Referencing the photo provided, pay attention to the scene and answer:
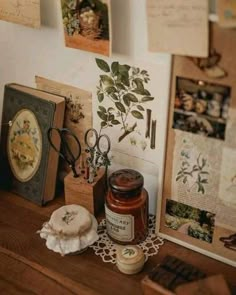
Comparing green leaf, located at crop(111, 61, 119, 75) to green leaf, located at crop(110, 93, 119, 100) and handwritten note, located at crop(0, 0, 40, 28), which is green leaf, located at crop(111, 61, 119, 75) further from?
handwritten note, located at crop(0, 0, 40, 28)

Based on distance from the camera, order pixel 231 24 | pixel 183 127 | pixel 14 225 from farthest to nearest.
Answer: pixel 14 225
pixel 183 127
pixel 231 24

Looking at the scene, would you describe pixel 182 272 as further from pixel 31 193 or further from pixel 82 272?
pixel 31 193

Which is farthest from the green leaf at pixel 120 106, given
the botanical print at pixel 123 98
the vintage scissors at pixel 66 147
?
the vintage scissors at pixel 66 147

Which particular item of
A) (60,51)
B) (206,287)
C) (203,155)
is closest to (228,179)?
(203,155)

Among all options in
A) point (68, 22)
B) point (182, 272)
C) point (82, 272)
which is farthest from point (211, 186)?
point (68, 22)

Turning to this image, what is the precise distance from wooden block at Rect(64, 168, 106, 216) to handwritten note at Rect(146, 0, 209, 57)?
11.7 inches

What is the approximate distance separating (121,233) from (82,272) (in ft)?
0.32

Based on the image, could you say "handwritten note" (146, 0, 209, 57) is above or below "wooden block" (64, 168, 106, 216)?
above

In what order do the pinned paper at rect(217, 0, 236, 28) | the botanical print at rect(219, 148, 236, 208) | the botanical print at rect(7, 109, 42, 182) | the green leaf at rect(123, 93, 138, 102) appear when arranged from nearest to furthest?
the pinned paper at rect(217, 0, 236, 28), the botanical print at rect(219, 148, 236, 208), the green leaf at rect(123, 93, 138, 102), the botanical print at rect(7, 109, 42, 182)

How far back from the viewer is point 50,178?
0.98 metres

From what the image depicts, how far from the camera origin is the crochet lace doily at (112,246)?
0.85 meters

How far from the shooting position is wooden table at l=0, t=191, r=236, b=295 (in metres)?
0.79

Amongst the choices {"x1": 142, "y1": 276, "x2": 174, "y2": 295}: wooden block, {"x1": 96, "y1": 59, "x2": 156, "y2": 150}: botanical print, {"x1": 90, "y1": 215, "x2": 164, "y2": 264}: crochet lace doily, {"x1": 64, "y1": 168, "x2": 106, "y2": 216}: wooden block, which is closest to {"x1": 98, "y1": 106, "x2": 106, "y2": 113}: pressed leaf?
{"x1": 96, "y1": 59, "x2": 156, "y2": 150}: botanical print

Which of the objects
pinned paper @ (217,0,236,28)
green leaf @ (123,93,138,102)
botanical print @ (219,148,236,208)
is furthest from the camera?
green leaf @ (123,93,138,102)
